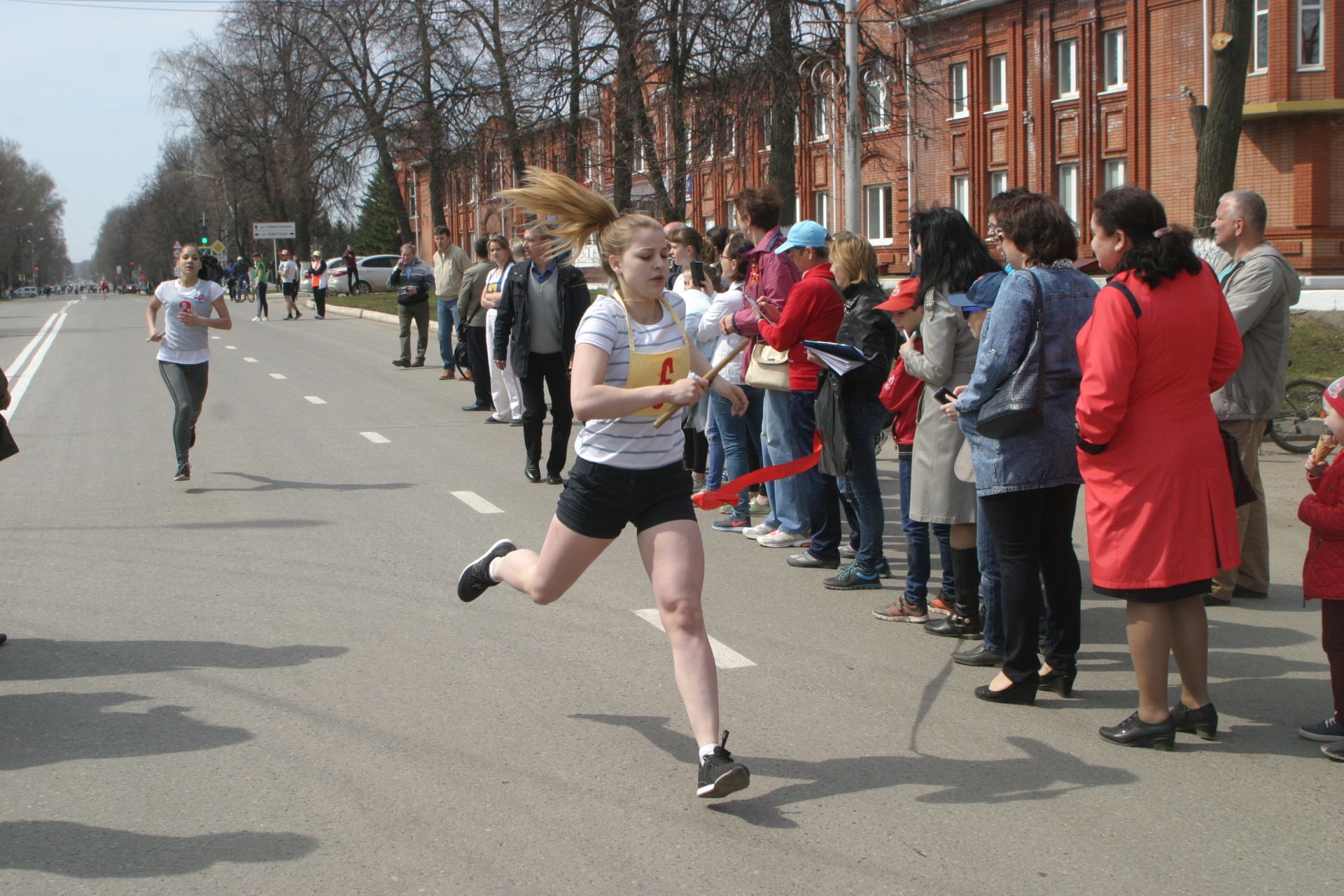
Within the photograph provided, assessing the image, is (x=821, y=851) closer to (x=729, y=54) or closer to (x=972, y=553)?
(x=972, y=553)

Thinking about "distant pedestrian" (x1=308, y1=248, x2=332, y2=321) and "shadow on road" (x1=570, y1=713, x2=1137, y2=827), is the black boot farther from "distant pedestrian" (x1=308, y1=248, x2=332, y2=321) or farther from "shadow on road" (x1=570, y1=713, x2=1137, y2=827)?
"distant pedestrian" (x1=308, y1=248, x2=332, y2=321)

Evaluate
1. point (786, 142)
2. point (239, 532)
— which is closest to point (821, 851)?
point (239, 532)

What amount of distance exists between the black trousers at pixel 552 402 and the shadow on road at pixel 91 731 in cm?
539

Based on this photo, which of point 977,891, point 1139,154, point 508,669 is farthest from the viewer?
point 1139,154

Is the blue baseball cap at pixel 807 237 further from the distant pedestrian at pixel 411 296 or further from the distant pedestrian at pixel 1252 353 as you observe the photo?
the distant pedestrian at pixel 411 296

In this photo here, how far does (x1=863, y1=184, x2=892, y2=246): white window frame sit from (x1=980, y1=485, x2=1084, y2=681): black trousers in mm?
38704

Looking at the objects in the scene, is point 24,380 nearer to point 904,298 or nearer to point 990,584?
point 904,298

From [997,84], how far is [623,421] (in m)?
38.0

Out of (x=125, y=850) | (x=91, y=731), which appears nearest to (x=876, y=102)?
(x=91, y=731)

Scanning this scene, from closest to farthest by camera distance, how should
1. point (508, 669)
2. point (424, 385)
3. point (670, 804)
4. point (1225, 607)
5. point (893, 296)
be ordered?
1. point (670, 804)
2. point (508, 669)
3. point (893, 296)
4. point (1225, 607)
5. point (424, 385)

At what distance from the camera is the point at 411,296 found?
21.1 meters

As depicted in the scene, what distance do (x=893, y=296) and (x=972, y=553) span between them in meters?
1.19

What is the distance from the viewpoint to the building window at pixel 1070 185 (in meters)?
37.4

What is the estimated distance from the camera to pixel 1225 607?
21.7 ft
